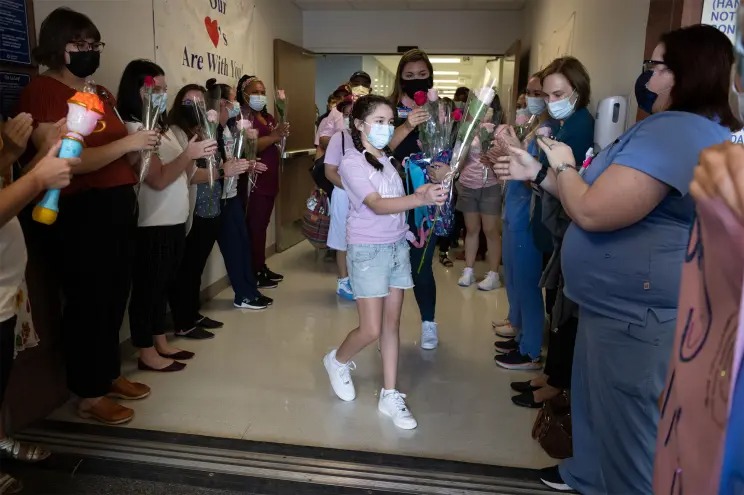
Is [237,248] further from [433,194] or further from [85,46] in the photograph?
[433,194]

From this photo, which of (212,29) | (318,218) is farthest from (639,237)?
(212,29)

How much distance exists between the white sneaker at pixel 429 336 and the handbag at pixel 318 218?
1.65 metres

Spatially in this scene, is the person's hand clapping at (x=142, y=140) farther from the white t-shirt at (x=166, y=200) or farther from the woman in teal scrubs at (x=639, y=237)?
the woman in teal scrubs at (x=639, y=237)

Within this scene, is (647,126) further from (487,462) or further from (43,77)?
(43,77)

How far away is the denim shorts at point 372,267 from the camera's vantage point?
237cm

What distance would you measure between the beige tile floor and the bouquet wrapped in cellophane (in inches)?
43.0

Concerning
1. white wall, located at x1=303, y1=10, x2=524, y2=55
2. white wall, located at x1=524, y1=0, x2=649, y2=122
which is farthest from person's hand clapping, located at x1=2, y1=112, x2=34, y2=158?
white wall, located at x1=303, y1=10, x2=524, y2=55

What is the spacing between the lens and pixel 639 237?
4.75 feet

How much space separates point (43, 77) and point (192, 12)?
6.63 feet

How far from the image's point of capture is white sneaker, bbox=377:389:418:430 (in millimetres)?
2436

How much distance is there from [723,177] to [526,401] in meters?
2.17

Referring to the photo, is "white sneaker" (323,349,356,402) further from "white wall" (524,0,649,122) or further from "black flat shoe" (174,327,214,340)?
"white wall" (524,0,649,122)

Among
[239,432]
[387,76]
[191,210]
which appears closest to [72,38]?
[191,210]

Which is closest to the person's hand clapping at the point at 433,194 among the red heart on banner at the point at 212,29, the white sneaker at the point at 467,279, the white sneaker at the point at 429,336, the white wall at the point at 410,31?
the white sneaker at the point at 429,336
